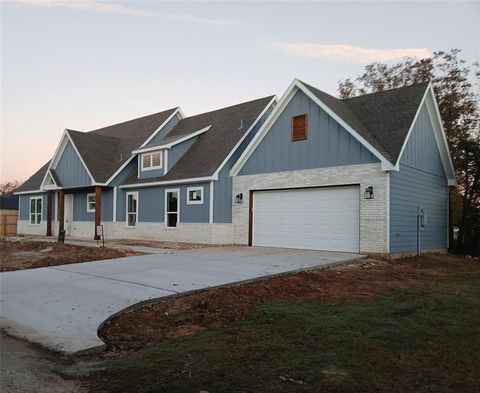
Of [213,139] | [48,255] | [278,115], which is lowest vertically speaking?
[48,255]

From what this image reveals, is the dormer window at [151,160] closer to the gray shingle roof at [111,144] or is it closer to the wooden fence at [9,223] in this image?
the gray shingle roof at [111,144]

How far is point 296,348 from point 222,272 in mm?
5500

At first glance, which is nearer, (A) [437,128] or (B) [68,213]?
(A) [437,128]

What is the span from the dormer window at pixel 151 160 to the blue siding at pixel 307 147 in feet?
17.8

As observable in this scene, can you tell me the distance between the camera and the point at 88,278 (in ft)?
32.1

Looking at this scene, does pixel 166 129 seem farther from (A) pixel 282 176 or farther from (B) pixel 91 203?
(A) pixel 282 176

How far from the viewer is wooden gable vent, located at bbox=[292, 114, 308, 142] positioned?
16.5 meters

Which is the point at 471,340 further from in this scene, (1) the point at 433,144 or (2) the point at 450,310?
(1) the point at 433,144

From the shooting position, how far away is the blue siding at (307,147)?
15156 millimetres

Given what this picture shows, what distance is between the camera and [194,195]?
19750mm

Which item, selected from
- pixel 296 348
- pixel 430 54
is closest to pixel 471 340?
pixel 296 348

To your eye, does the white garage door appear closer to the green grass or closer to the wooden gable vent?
the wooden gable vent

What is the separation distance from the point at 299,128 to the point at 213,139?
20.9ft

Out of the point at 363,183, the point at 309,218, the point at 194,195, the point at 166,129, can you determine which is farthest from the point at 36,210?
the point at 363,183
